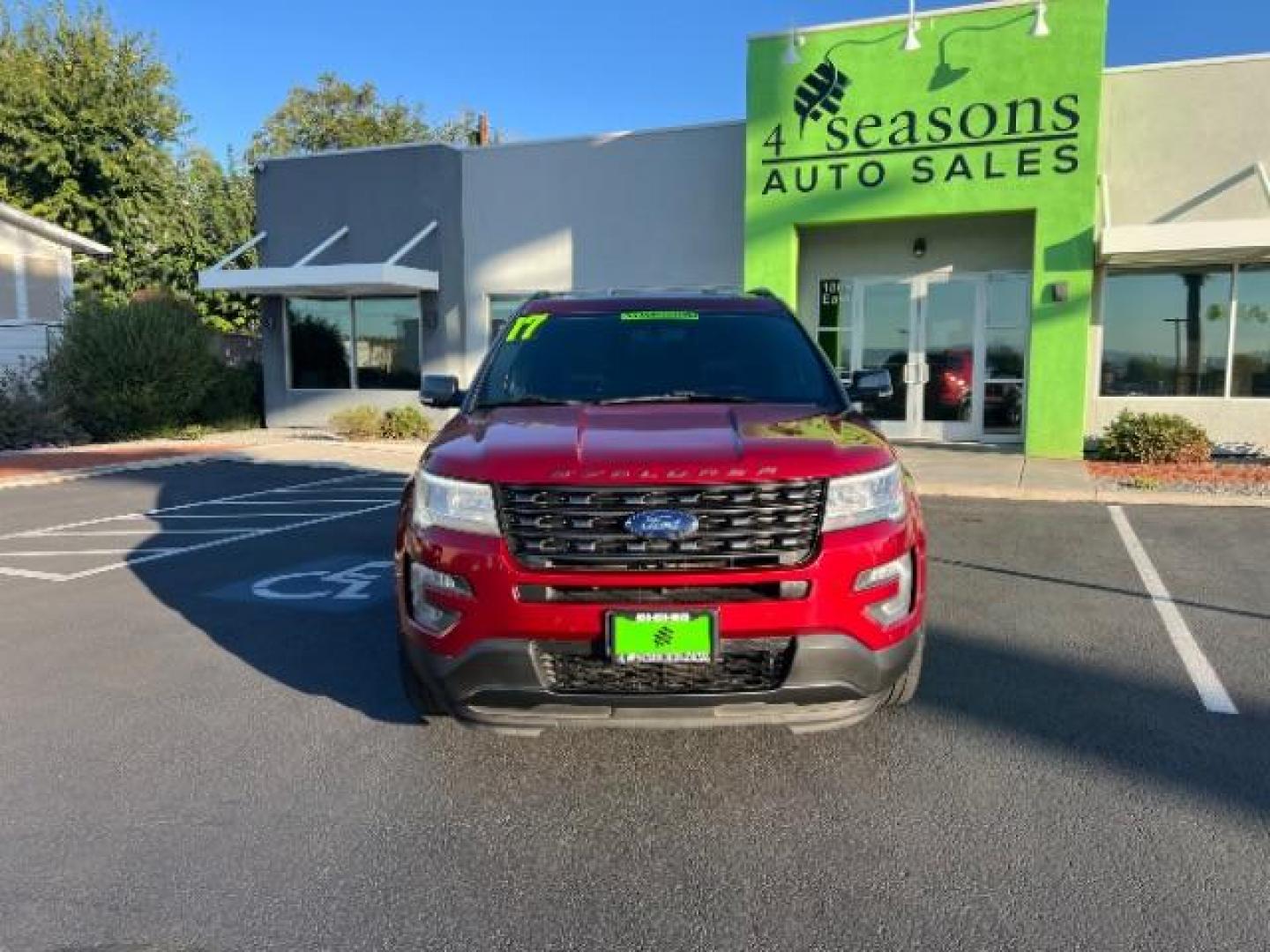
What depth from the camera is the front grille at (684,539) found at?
3.32m

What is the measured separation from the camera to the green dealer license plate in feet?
10.6

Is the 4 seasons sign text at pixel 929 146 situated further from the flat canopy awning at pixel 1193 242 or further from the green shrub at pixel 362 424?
the green shrub at pixel 362 424

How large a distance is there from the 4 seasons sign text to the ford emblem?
11570 millimetres

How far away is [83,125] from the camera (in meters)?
27.2

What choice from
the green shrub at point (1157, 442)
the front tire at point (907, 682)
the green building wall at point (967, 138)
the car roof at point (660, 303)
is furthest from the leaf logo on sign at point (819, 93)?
the front tire at point (907, 682)

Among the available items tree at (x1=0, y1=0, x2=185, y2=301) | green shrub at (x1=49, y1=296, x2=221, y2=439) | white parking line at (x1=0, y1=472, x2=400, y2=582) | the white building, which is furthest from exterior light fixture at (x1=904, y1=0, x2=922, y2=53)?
tree at (x1=0, y1=0, x2=185, y2=301)

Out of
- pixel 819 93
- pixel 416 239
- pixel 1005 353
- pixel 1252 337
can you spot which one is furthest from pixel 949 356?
pixel 416 239

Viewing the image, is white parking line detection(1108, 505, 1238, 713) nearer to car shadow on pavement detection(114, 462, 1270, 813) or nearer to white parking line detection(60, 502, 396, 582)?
car shadow on pavement detection(114, 462, 1270, 813)

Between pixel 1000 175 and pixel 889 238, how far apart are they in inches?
88.3

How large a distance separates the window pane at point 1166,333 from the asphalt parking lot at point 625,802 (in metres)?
9.04

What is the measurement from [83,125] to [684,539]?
3029 centimetres

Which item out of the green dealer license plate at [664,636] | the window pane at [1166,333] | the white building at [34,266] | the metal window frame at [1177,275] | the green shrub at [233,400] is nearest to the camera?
the green dealer license plate at [664,636]

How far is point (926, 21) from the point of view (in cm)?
1317

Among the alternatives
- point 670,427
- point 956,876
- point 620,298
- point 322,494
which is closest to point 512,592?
point 670,427
